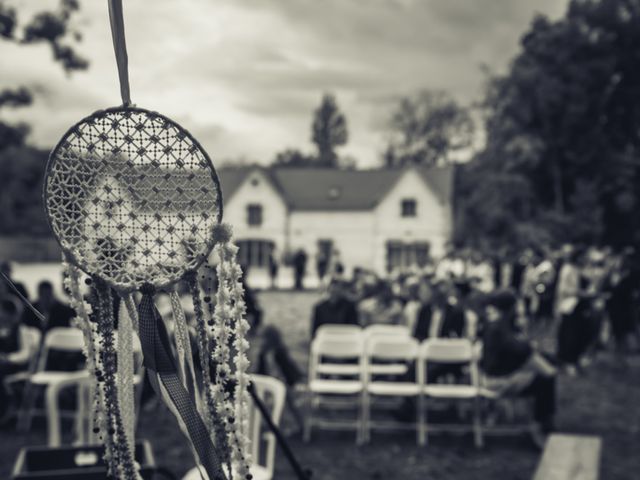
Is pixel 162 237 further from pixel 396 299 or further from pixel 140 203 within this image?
pixel 396 299

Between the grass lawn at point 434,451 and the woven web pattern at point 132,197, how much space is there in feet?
13.6

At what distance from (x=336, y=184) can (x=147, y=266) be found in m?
41.1

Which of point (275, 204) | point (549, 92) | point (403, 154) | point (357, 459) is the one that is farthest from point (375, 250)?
point (357, 459)

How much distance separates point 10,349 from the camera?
26.1 ft

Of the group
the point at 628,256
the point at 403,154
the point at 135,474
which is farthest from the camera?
the point at 403,154

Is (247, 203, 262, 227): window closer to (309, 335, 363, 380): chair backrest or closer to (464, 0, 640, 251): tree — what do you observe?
(464, 0, 640, 251): tree

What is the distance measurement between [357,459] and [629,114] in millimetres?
30139

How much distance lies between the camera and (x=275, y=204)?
40719 mm

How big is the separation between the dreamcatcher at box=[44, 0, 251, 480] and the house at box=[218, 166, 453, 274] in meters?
37.5

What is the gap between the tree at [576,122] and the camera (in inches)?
1177

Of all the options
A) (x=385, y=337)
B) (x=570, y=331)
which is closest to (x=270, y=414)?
(x=385, y=337)

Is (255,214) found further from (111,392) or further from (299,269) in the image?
(111,392)

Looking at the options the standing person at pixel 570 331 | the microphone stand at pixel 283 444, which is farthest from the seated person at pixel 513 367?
the microphone stand at pixel 283 444

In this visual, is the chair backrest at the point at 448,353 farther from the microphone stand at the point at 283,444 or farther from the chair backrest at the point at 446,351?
the microphone stand at the point at 283,444
